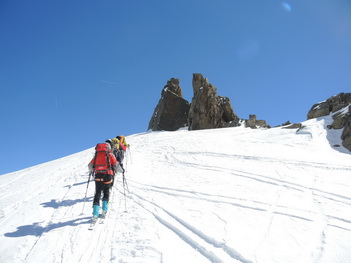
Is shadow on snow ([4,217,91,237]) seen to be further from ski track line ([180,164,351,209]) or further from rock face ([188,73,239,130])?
rock face ([188,73,239,130])

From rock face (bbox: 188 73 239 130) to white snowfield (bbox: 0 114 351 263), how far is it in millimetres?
33937

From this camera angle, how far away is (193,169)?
11805mm

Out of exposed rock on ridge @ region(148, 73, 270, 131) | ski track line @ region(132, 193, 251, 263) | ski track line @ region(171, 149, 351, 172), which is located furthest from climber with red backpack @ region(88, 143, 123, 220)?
exposed rock on ridge @ region(148, 73, 270, 131)

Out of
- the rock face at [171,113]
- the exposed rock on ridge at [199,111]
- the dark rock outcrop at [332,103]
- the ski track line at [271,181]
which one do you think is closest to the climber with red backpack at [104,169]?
the ski track line at [271,181]

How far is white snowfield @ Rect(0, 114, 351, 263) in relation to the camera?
427 cm

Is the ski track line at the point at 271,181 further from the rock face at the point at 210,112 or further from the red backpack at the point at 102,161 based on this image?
the rock face at the point at 210,112

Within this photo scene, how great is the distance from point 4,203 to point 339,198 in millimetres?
12687

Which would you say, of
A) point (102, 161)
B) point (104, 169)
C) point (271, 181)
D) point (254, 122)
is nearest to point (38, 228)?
point (104, 169)

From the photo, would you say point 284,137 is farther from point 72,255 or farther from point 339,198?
point 72,255

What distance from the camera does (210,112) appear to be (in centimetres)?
4594

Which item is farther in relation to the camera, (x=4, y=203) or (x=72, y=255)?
(x=4, y=203)

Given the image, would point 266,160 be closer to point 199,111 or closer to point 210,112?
point 199,111

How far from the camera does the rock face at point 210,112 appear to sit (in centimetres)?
4510

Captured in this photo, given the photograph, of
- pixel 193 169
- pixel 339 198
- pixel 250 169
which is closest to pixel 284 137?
pixel 250 169
